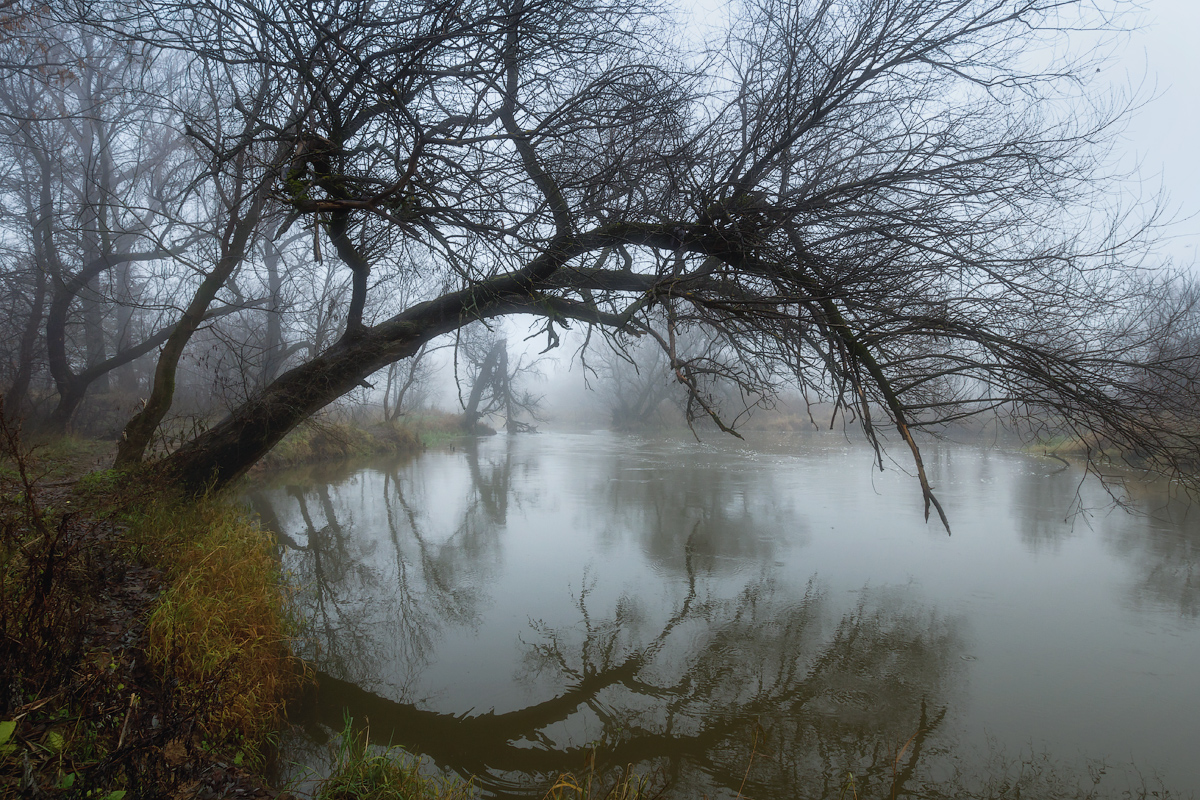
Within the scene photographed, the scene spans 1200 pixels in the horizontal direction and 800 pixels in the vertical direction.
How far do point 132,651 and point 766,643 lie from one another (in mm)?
4378

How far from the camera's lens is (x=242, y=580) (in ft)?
15.5

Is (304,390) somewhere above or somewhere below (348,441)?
above

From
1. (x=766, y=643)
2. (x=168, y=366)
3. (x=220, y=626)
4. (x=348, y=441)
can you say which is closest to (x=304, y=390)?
(x=168, y=366)

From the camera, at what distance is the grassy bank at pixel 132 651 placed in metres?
2.38

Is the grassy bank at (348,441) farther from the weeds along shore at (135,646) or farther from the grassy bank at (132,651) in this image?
the grassy bank at (132,651)

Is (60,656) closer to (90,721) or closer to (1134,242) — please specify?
(90,721)

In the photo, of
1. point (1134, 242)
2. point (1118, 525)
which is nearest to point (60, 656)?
point (1134, 242)

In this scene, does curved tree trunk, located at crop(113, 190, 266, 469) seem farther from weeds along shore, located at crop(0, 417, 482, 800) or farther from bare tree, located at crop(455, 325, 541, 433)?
bare tree, located at crop(455, 325, 541, 433)

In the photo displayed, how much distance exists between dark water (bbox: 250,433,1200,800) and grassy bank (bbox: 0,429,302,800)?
59 cm

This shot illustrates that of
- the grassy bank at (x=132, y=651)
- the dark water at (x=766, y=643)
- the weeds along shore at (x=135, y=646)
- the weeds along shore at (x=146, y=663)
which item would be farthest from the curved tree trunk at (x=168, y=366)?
the dark water at (x=766, y=643)

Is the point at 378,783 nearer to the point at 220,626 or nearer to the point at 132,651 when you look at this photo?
the point at 132,651

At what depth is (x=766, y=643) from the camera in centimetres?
525

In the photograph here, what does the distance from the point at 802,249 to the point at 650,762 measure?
3204 millimetres

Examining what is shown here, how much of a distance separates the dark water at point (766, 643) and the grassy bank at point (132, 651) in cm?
59
